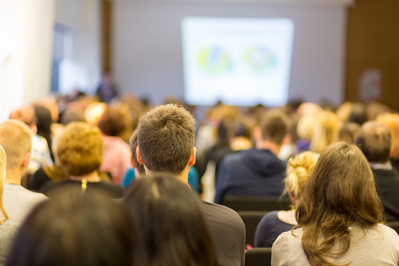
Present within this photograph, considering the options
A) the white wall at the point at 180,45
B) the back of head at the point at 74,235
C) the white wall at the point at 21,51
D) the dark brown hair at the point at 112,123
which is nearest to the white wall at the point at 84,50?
the white wall at the point at 180,45

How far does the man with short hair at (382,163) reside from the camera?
251cm

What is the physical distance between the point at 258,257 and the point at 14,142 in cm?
140

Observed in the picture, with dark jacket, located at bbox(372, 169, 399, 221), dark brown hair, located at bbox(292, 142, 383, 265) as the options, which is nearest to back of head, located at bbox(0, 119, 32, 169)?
dark brown hair, located at bbox(292, 142, 383, 265)

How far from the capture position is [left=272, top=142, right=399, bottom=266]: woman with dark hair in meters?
1.54

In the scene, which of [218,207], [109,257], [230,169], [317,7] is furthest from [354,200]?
[317,7]

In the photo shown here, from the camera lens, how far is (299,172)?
→ 7.16ft

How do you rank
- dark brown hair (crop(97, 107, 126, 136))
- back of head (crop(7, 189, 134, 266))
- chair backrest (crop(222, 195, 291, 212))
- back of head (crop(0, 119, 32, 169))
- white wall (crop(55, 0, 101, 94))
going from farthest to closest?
white wall (crop(55, 0, 101, 94)) → dark brown hair (crop(97, 107, 126, 136)) → chair backrest (crop(222, 195, 291, 212)) → back of head (crop(0, 119, 32, 169)) → back of head (crop(7, 189, 134, 266))

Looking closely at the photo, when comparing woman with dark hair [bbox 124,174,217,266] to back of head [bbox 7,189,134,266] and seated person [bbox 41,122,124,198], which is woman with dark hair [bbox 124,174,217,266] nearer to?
back of head [bbox 7,189,134,266]

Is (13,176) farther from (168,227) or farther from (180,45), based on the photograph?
(180,45)

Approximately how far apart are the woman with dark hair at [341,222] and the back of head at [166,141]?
547mm

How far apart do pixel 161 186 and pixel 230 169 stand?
2.45 meters

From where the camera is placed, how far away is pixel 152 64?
12484 mm

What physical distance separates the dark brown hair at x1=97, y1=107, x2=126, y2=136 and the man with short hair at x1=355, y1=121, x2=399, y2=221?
201cm

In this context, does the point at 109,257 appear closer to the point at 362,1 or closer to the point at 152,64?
the point at 152,64
